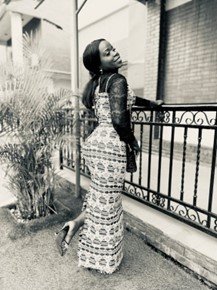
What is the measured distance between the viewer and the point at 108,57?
6.66 ft

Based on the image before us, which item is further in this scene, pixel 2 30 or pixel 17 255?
pixel 2 30

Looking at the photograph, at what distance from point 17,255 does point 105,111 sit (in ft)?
5.46

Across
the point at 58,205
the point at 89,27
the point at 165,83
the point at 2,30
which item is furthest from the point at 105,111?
the point at 2,30

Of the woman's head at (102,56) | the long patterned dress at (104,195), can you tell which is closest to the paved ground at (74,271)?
the long patterned dress at (104,195)

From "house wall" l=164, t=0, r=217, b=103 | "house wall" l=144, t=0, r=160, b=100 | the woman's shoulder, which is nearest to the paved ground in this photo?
the woman's shoulder

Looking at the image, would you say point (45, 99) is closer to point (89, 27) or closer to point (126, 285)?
point (126, 285)

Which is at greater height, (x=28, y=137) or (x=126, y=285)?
(x=28, y=137)

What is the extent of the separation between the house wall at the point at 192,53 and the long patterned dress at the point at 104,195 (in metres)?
3.87

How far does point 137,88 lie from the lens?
7.21 metres

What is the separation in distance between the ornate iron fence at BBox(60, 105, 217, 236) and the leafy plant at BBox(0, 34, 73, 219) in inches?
24.6

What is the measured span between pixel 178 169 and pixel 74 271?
337 centimetres

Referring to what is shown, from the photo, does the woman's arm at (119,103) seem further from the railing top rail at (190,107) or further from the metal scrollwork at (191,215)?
the metal scrollwork at (191,215)

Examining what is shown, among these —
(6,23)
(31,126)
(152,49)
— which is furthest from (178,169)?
(6,23)

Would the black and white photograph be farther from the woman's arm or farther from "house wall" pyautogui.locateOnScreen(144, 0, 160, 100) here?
"house wall" pyautogui.locateOnScreen(144, 0, 160, 100)
